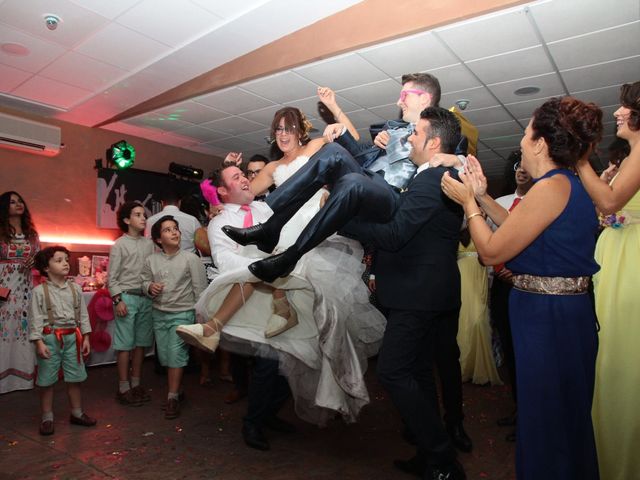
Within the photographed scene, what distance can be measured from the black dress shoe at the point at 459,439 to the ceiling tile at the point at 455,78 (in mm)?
3521

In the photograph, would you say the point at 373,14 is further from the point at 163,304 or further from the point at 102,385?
the point at 102,385

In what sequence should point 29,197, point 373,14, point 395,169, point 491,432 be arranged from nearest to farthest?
point 395,169 → point 491,432 → point 373,14 → point 29,197

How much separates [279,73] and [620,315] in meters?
3.94

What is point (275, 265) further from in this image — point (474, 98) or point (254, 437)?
point (474, 98)

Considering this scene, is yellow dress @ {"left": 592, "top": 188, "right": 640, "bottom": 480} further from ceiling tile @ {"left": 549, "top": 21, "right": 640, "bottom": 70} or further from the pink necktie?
ceiling tile @ {"left": 549, "top": 21, "right": 640, "bottom": 70}

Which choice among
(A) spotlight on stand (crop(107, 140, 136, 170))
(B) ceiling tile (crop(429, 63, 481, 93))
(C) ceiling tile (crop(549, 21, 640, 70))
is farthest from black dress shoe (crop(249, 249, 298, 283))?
(A) spotlight on stand (crop(107, 140, 136, 170))

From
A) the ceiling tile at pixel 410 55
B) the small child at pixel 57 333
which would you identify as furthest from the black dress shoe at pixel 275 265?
the ceiling tile at pixel 410 55

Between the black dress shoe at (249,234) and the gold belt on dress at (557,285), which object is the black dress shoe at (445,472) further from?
the black dress shoe at (249,234)

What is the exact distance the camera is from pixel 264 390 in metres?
2.58

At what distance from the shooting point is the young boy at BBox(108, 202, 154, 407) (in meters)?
3.61

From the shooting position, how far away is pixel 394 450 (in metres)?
2.56

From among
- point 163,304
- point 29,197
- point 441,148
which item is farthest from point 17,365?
point 441,148

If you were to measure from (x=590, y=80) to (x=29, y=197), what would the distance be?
6.88 metres

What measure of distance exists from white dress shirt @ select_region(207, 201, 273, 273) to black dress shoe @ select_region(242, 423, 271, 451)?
2.92 feet
